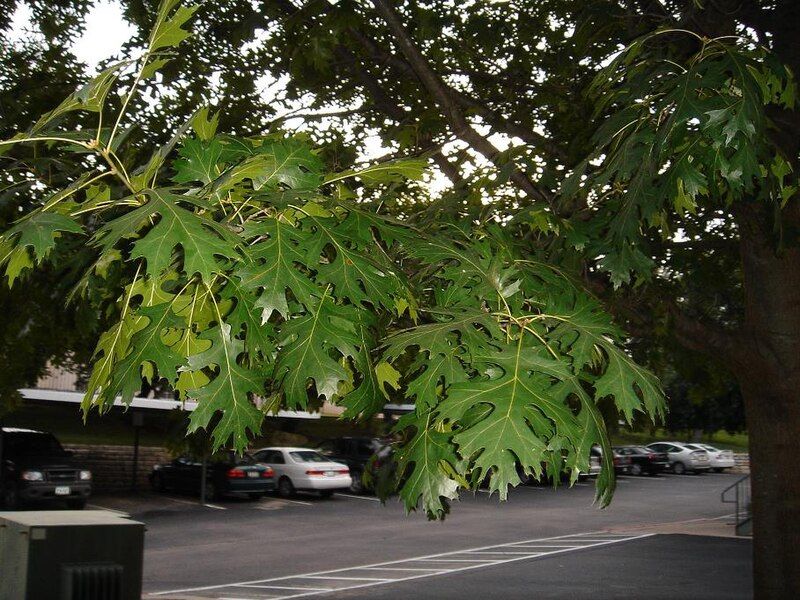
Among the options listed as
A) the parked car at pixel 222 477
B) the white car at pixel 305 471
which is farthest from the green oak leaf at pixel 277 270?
the white car at pixel 305 471

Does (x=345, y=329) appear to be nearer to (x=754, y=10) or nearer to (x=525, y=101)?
(x=754, y=10)

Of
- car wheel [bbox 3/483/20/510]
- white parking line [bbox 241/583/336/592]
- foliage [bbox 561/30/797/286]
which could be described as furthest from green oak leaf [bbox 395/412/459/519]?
car wheel [bbox 3/483/20/510]

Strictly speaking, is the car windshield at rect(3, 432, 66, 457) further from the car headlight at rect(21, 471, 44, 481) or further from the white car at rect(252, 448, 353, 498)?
the white car at rect(252, 448, 353, 498)

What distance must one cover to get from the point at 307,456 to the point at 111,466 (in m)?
6.04

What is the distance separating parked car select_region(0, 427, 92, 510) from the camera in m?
18.9

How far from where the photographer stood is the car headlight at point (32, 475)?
741 inches

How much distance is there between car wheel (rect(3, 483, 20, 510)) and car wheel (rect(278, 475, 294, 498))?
790 cm

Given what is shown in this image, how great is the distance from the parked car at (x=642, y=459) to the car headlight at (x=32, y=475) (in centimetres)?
2364

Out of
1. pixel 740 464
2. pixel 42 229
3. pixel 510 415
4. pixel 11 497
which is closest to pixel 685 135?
pixel 510 415

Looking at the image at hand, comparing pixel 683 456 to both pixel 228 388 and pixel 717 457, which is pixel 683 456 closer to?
pixel 717 457

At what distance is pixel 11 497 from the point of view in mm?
18922

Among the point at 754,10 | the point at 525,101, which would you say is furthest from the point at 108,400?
the point at 525,101

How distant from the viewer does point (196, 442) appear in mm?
5871

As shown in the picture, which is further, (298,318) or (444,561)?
(444,561)
